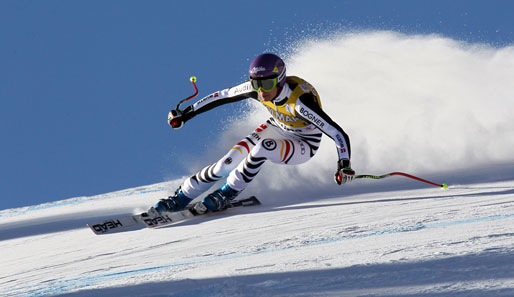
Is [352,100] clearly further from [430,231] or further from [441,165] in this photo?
[430,231]

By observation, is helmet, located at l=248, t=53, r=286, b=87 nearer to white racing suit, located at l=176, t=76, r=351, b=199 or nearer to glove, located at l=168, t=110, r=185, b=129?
white racing suit, located at l=176, t=76, r=351, b=199

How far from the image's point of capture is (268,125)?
265 inches

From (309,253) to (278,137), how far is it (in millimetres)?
2745

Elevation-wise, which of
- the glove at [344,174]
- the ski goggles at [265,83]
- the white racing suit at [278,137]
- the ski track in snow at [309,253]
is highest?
the ski goggles at [265,83]

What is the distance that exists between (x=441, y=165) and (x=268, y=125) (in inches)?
112

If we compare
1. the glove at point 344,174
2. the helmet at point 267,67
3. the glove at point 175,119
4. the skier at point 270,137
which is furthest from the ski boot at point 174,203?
the glove at point 344,174

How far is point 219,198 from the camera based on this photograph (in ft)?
20.3

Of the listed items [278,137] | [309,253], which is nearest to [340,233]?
[309,253]

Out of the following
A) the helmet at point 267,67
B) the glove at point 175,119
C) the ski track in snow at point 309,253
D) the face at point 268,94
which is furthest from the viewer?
the glove at point 175,119

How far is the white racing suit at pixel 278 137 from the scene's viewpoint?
236 inches

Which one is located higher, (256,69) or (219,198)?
(256,69)

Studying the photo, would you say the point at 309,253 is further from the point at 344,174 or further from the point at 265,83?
the point at 265,83

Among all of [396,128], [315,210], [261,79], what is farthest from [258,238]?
[396,128]

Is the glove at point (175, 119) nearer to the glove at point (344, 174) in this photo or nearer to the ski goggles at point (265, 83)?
the ski goggles at point (265, 83)
